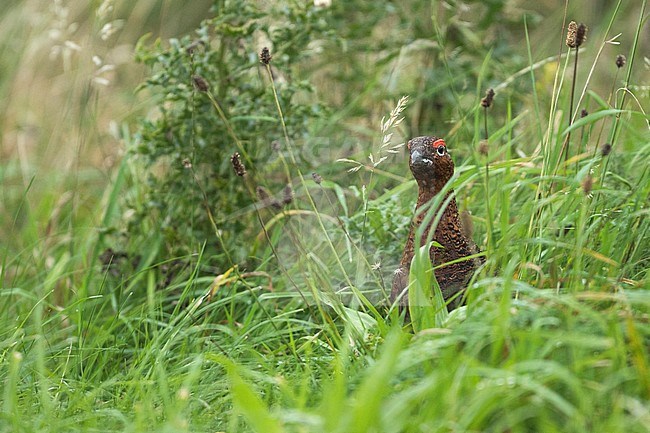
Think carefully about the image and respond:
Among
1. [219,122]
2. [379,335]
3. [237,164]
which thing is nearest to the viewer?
[379,335]

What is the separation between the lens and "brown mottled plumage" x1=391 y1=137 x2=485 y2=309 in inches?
89.0

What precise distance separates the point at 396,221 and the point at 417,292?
28.7 inches

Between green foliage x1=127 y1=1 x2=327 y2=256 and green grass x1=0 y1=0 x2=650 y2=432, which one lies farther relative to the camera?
green foliage x1=127 y1=1 x2=327 y2=256

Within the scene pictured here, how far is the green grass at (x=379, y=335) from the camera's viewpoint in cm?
166

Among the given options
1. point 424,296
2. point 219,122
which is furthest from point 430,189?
point 219,122

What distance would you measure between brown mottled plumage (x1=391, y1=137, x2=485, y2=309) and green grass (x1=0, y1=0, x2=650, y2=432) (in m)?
0.08

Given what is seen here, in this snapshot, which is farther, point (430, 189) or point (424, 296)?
point (430, 189)

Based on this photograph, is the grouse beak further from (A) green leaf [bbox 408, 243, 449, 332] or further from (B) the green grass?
(A) green leaf [bbox 408, 243, 449, 332]

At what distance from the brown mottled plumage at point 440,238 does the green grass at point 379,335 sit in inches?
3.0

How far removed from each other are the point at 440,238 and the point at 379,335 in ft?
1.10

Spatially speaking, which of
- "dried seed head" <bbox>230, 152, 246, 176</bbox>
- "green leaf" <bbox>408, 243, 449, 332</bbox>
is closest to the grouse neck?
"green leaf" <bbox>408, 243, 449, 332</bbox>

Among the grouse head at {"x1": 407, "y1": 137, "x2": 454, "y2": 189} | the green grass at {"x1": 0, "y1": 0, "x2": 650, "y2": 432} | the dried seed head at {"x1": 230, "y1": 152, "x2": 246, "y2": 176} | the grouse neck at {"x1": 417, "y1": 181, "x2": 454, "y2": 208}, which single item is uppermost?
the dried seed head at {"x1": 230, "y1": 152, "x2": 246, "y2": 176}

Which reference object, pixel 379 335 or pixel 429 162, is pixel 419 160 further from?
pixel 379 335

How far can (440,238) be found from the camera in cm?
228
